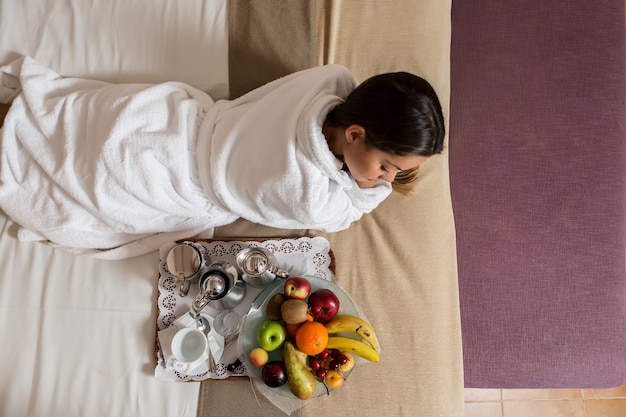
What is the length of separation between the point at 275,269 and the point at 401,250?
0.35 meters

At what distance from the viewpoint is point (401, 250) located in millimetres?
1140

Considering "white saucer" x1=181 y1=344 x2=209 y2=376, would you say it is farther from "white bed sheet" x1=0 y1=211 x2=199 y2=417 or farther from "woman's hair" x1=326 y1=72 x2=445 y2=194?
"woman's hair" x1=326 y1=72 x2=445 y2=194

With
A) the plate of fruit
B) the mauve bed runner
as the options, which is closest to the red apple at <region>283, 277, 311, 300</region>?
the plate of fruit

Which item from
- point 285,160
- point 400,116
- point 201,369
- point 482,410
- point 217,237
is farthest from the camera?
point 482,410

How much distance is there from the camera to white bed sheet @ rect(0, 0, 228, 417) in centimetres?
102

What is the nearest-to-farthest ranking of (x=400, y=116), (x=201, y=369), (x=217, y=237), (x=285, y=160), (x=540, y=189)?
(x=400, y=116) → (x=285, y=160) → (x=201, y=369) → (x=217, y=237) → (x=540, y=189)

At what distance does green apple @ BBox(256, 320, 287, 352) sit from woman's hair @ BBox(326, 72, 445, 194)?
0.46 m

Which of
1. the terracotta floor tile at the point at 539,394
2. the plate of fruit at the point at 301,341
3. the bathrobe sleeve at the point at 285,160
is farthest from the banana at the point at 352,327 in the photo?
the terracotta floor tile at the point at 539,394

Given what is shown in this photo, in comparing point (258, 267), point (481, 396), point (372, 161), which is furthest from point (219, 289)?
point (481, 396)

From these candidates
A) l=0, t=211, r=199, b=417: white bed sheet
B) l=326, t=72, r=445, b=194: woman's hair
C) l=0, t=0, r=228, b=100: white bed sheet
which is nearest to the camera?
l=326, t=72, r=445, b=194: woman's hair

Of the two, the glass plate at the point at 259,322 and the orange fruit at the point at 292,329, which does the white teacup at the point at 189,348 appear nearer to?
the glass plate at the point at 259,322

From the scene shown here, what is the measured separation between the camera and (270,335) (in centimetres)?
95

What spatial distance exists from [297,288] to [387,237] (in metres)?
0.32

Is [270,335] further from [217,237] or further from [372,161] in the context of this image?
[372,161]
